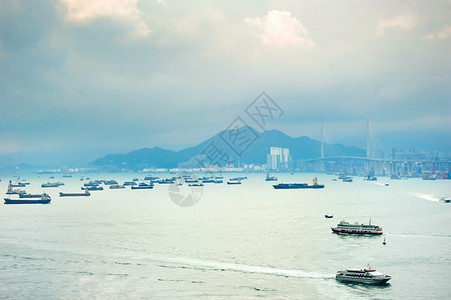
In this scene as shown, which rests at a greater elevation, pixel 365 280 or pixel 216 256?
pixel 216 256

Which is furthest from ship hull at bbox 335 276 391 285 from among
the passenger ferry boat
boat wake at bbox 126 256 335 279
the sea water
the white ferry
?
the passenger ferry boat

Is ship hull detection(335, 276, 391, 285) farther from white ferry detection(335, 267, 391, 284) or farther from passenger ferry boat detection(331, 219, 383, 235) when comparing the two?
passenger ferry boat detection(331, 219, 383, 235)

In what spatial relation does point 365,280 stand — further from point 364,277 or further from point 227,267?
point 227,267

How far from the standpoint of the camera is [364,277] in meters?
20.8

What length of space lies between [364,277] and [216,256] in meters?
7.33

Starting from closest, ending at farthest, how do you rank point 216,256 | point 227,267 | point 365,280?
point 365,280 < point 227,267 < point 216,256

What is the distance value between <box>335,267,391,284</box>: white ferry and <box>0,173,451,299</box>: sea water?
37 cm

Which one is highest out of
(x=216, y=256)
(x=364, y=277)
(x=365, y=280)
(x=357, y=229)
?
(x=357, y=229)

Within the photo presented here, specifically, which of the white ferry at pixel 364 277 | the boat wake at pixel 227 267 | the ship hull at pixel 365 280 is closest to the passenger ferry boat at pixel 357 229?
the boat wake at pixel 227 267

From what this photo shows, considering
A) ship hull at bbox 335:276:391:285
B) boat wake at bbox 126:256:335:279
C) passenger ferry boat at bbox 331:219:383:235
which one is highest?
passenger ferry boat at bbox 331:219:383:235

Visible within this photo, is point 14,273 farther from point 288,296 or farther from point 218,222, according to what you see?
point 218,222

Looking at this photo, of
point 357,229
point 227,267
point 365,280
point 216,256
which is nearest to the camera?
point 365,280

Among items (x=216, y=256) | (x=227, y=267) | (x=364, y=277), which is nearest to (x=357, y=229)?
(x=216, y=256)

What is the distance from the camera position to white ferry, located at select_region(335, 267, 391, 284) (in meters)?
20.7
